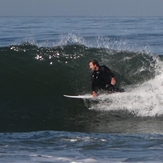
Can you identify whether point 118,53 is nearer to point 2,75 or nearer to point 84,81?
point 84,81

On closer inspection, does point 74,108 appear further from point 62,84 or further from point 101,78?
point 62,84

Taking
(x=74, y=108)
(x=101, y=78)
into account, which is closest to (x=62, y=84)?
(x=74, y=108)

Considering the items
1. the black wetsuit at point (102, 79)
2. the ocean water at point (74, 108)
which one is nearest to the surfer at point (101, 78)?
the black wetsuit at point (102, 79)

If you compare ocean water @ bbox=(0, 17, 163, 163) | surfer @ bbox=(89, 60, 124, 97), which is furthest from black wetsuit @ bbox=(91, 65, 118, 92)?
ocean water @ bbox=(0, 17, 163, 163)

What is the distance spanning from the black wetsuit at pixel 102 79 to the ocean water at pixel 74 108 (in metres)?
0.25

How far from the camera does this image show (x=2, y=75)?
15.7 m

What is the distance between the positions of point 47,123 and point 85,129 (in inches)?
A: 47.1

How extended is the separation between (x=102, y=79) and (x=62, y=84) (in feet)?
7.96

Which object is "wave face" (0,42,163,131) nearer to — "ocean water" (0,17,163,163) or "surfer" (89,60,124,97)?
"ocean water" (0,17,163,163)

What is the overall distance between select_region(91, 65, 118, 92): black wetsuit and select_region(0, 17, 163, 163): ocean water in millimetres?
246

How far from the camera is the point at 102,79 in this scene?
13.3 m

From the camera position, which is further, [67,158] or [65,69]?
[65,69]

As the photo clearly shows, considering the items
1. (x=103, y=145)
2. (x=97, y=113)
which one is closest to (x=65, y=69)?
(x=97, y=113)

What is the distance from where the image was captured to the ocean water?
855 cm
